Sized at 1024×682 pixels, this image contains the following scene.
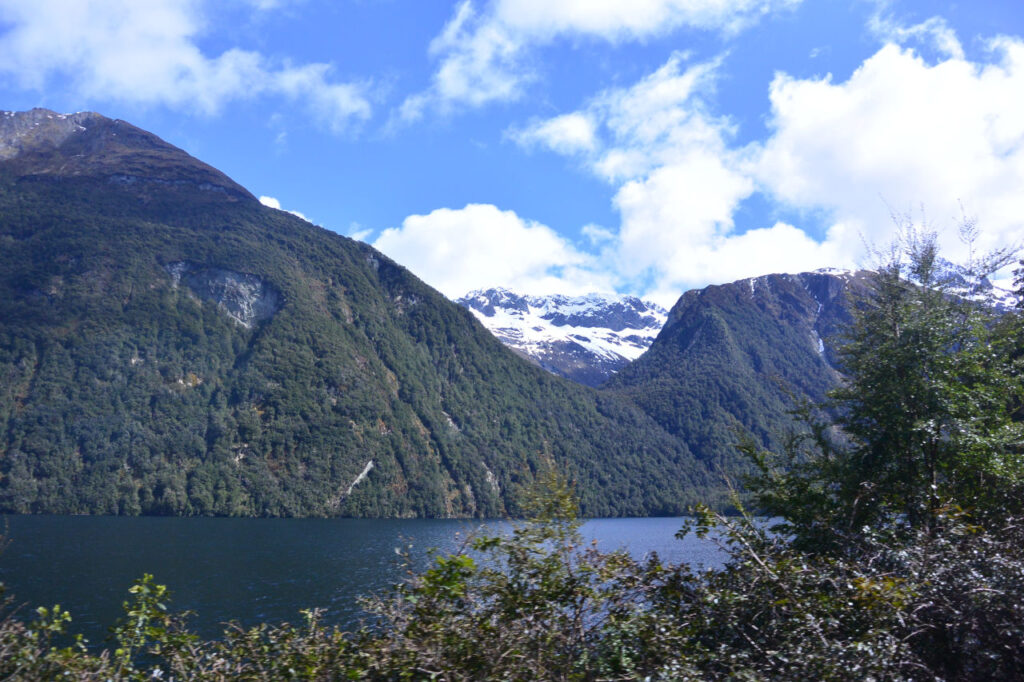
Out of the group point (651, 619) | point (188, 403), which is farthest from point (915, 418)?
point (188, 403)

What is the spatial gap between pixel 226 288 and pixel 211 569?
154m

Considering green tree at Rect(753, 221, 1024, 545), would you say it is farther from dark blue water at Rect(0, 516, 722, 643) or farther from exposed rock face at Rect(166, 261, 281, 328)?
exposed rock face at Rect(166, 261, 281, 328)

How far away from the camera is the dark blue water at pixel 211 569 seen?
34.8 m

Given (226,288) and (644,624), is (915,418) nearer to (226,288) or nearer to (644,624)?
(644,624)

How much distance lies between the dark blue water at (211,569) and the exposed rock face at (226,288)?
10592cm

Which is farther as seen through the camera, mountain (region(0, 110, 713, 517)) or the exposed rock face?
the exposed rock face

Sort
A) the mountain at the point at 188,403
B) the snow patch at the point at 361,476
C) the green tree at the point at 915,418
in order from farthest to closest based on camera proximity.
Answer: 1. the snow patch at the point at 361,476
2. the mountain at the point at 188,403
3. the green tree at the point at 915,418

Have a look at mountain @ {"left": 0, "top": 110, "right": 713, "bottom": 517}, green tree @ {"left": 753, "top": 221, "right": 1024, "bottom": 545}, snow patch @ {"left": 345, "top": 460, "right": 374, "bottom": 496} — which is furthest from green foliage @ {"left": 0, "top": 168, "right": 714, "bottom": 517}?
green tree @ {"left": 753, "top": 221, "right": 1024, "bottom": 545}

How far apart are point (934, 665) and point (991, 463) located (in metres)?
3.82

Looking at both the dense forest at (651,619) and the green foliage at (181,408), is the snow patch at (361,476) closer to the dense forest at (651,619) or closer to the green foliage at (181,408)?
the green foliage at (181,408)

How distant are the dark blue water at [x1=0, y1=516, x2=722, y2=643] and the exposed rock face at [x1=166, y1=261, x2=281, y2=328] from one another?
105918 mm

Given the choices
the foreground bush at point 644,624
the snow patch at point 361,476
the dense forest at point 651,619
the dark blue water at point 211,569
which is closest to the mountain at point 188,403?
the snow patch at point 361,476

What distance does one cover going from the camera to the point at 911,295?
373 inches

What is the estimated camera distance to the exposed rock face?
188 m
